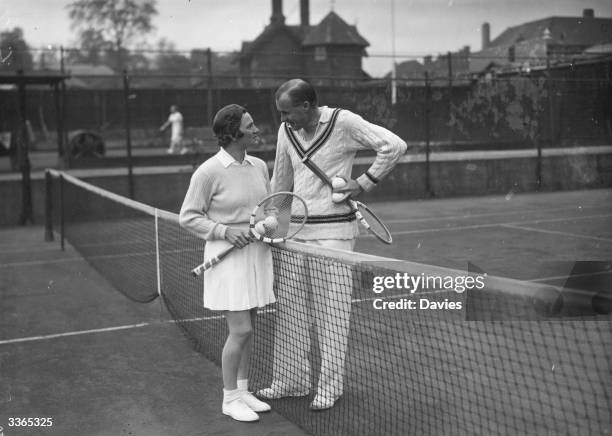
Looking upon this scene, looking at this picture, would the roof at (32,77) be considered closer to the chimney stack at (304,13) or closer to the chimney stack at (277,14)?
the chimney stack at (277,14)

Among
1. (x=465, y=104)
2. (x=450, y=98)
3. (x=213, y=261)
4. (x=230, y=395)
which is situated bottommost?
(x=230, y=395)

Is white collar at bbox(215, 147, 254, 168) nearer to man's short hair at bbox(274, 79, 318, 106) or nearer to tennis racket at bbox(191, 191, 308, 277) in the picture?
tennis racket at bbox(191, 191, 308, 277)

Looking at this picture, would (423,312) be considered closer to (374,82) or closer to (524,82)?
(374,82)

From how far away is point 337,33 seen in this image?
5075cm

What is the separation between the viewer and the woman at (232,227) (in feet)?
14.5

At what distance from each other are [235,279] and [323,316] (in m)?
0.63

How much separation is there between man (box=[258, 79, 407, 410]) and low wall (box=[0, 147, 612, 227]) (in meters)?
10.9

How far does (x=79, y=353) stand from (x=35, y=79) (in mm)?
10308

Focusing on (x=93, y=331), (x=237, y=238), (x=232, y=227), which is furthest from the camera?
(x=93, y=331)

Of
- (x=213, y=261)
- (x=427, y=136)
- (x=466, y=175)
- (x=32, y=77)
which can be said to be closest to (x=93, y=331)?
(x=213, y=261)

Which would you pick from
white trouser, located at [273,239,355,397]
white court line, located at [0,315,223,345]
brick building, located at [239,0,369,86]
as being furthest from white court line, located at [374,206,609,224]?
brick building, located at [239,0,369,86]

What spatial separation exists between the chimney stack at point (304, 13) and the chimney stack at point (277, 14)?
2.39 metres

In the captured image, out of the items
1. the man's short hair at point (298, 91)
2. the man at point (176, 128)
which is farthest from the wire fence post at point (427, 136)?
the man's short hair at point (298, 91)

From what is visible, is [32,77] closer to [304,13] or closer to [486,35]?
[304,13]
